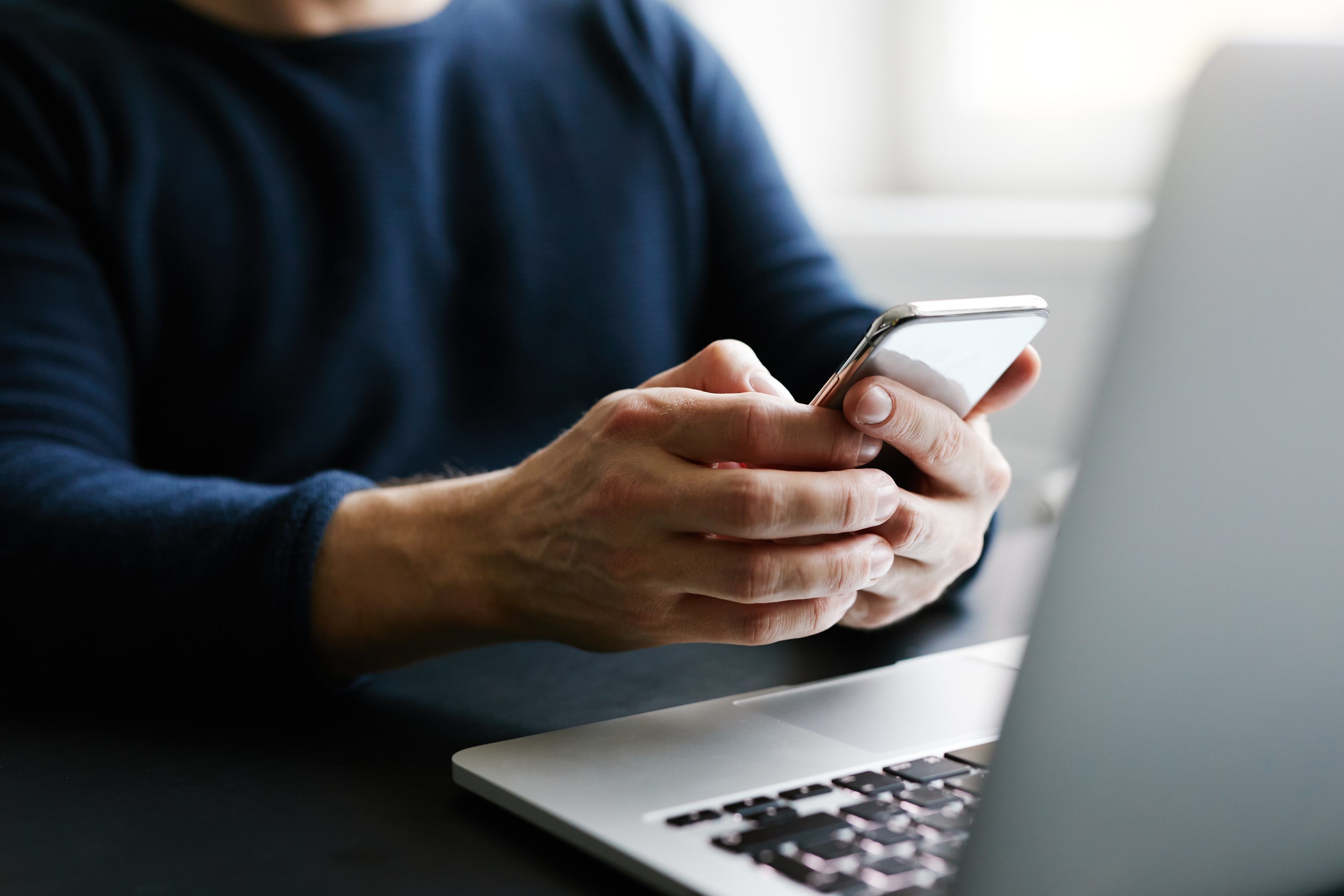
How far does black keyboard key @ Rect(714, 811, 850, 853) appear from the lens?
→ 0.34m

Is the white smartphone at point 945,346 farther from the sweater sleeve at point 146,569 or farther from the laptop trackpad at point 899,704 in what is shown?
the sweater sleeve at point 146,569

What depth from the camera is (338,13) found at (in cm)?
99

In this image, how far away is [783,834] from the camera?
343 millimetres

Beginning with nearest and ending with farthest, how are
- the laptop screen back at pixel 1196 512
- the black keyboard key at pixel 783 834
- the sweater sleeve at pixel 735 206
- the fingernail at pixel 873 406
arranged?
the laptop screen back at pixel 1196 512 → the black keyboard key at pixel 783 834 → the fingernail at pixel 873 406 → the sweater sleeve at pixel 735 206

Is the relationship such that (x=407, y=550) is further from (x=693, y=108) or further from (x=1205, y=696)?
(x=693, y=108)

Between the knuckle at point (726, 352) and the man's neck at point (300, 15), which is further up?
the man's neck at point (300, 15)

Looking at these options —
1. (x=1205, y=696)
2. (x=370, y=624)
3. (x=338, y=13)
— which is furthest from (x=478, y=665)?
(x=338, y=13)

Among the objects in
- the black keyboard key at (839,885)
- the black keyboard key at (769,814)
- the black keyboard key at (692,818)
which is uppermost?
the black keyboard key at (839,885)

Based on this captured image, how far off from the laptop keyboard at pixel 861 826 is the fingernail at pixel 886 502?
4.1 inches

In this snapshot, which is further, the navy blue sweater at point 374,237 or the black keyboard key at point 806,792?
the navy blue sweater at point 374,237

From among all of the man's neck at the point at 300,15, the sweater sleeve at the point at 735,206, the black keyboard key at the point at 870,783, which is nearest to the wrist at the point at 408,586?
the black keyboard key at the point at 870,783

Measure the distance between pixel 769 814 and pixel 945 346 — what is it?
203mm

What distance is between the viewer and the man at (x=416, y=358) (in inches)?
18.8

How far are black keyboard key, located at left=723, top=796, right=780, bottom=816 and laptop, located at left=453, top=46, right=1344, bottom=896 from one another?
0.15 ft
